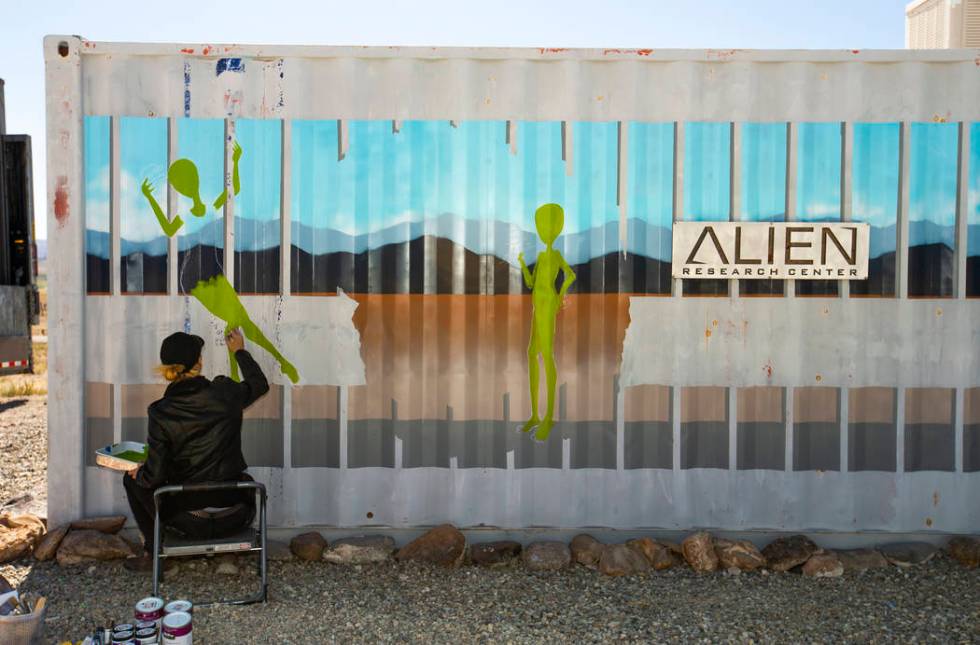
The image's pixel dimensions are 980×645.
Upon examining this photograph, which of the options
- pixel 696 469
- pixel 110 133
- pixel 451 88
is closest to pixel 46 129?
pixel 110 133

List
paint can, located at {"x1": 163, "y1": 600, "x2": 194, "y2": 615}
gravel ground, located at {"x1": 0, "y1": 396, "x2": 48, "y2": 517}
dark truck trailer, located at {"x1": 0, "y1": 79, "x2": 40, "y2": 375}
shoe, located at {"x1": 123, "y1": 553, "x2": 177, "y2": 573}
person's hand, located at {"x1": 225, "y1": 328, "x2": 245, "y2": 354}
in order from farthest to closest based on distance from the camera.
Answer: dark truck trailer, located at {"x1": 0, "y1": 79, "x2": 40, "y2": 375} → gravel ground, located at {"x1": 0, "y1": 396, "x2": 48, "y2": 517} → person's hand, located at {"x1": 225, "y1": 328, "x2": 245, "y2": 354} → shoe, located at {"x1": 123, "y1": 553, "x2": 177, "y2": 573} → paint can, located at {"x1": 163, "y1": 600, "x2": 194, "y2": 615}

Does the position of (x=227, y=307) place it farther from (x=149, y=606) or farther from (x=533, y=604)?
(x=533, y=604)

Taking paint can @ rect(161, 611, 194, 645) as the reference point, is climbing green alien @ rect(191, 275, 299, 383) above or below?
above

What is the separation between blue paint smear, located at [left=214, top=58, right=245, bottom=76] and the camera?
467 cm

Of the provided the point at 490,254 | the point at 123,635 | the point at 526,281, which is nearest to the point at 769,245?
the point at 526,281

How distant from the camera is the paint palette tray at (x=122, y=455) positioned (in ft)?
13.6

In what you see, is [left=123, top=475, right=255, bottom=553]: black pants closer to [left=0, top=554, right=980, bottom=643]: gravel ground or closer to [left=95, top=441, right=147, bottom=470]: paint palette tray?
[left=95, top=441, right=147, bottom=470]: paint palette tray

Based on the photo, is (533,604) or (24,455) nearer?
(533,604)

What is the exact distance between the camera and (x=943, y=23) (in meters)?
5.45

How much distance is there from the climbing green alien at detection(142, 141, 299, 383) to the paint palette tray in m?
0.79

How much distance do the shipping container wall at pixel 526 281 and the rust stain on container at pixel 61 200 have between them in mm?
24

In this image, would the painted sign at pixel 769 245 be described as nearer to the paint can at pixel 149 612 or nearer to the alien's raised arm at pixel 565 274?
the alien's raised arm at pixel 565 274

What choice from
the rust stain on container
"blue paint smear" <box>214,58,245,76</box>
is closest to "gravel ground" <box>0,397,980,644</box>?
the rust stain on container

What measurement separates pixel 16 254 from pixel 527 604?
6517mm
